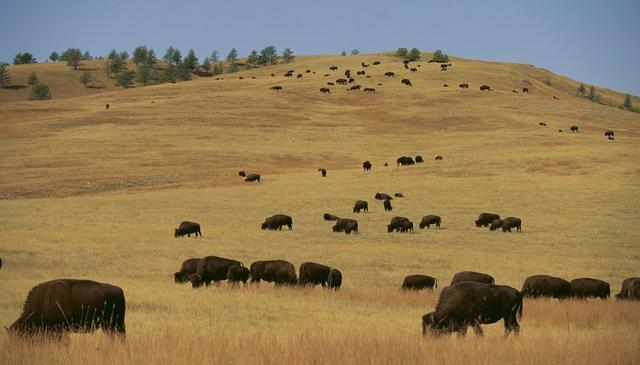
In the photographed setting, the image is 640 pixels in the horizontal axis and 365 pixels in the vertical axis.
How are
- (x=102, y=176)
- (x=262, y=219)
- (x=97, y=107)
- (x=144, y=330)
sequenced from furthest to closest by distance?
1. (x=97, y=107)
2. (x=102, y=176)
3. (x=262, y=219)
4. (x=144, y=330)

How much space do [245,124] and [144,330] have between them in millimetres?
78950

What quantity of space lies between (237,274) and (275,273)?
1171 millimetres

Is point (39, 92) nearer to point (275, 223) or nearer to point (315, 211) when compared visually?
point (315, 211)

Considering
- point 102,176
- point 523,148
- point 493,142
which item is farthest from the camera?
point 493,142

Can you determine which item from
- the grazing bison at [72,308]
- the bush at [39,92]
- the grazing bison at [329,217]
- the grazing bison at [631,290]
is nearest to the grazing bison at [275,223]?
the grazing bison at [329,217]

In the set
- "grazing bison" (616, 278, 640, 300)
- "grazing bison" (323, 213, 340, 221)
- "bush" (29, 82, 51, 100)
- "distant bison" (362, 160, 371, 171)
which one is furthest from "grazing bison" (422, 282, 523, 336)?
"bush" (29, 82, 51, 100)

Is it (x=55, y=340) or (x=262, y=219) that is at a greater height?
(x=55, y=340)

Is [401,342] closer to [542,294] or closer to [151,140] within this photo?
[542,294]

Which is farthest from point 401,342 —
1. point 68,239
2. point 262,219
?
point 262,219

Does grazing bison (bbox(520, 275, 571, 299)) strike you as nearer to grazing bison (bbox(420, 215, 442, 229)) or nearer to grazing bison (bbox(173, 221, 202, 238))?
grazing bison (bbox(420, 215, 442, 229))

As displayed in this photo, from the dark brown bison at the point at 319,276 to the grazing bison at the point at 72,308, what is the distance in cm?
1072

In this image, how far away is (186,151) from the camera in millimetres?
70938

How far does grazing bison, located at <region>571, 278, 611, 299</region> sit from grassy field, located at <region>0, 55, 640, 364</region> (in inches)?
90.5

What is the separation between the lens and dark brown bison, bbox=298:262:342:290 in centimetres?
2098
